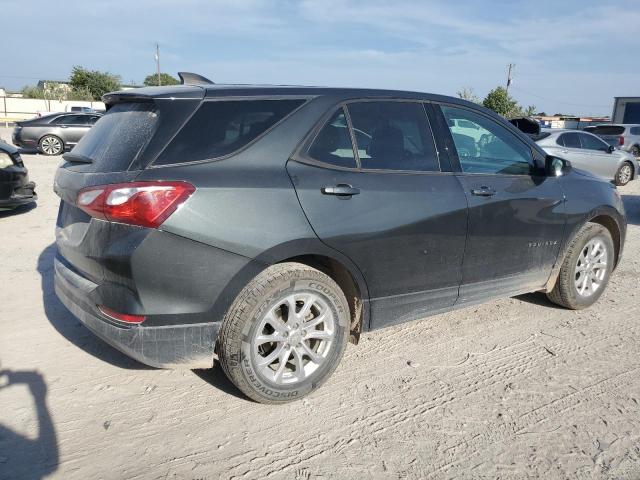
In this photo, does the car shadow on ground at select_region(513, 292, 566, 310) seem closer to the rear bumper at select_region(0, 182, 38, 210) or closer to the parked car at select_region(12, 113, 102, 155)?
the rear bumper at select_region(0, 182, 38, 210)

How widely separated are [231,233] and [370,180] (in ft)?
3.20

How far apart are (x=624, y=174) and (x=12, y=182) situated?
14067 millimetres

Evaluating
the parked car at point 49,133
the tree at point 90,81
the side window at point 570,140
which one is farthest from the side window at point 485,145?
the tree at point 90,81

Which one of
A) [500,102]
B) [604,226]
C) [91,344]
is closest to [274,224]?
[91,344]

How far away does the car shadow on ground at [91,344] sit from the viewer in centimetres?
334

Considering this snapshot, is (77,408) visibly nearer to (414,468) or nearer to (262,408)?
(262,408)

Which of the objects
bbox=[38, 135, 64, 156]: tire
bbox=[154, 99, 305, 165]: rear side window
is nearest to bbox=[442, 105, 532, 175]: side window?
bbox=[154, 99, 305, 165]: rear side window

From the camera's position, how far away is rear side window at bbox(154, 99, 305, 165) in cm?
274

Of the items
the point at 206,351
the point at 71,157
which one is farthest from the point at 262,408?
the point at 71,157

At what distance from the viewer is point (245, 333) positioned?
2820mm

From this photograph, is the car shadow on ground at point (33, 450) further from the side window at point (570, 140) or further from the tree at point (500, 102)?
the tree at point (500, 102)

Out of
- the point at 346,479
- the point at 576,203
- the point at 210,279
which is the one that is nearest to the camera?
the point at 346,479

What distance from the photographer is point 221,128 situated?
2871 mm

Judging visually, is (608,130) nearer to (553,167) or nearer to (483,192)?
(553,167)
